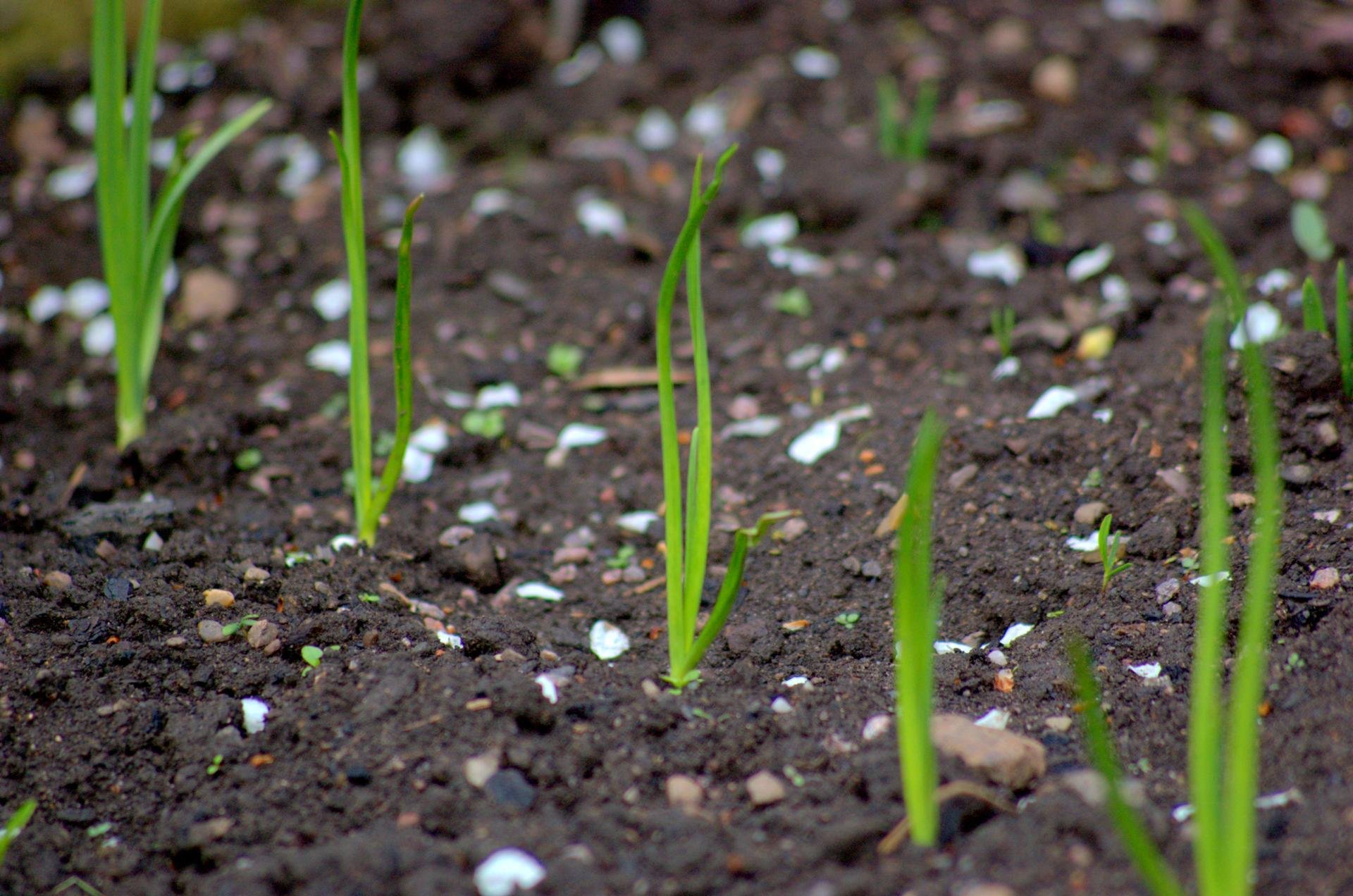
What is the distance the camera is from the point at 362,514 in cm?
145

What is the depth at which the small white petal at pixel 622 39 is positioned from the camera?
262 cm

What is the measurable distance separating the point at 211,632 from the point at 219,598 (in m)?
0.06

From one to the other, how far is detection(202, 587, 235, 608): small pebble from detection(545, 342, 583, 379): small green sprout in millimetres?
739

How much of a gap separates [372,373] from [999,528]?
3.47 feet

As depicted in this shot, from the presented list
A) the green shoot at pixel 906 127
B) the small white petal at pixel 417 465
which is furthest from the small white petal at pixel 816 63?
the small white petal at pixel 417 465

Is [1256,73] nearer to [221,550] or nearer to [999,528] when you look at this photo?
[999,528]

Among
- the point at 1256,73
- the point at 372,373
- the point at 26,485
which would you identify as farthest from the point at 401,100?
the point at 1256,73

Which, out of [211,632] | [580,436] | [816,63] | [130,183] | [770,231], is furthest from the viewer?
[816,63]

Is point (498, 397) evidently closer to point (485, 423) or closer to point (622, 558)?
point (485, 423)

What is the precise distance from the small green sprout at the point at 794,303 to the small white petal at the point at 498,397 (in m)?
0.49

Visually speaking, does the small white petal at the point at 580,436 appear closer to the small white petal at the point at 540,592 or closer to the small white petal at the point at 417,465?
the small white petal at the point at 417,465

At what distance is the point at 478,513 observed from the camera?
161 cm

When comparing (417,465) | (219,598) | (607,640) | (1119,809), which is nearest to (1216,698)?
(1119,809)

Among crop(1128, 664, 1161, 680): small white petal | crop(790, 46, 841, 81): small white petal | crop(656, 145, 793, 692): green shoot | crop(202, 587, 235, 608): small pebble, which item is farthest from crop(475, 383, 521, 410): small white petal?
crop(790, 46, 841, 81): small white petal
